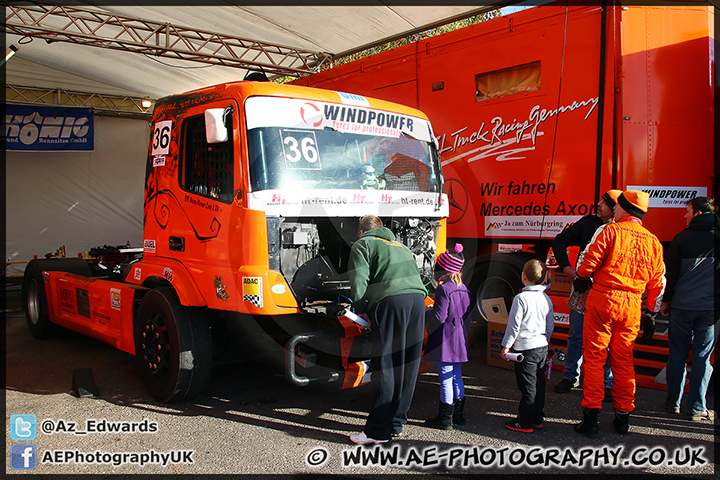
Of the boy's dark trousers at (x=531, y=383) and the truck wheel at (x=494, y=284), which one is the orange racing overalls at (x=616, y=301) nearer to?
the boy's dark trousers at (x=531, y=383)

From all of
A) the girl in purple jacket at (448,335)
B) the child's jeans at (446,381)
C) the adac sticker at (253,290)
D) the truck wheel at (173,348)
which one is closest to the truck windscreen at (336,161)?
the adac sticker at (253,290)

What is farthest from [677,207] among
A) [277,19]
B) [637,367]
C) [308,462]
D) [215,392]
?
[277,19]

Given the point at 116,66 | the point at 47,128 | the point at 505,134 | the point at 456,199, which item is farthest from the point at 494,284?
the point at 47,128

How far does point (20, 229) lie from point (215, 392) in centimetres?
1109

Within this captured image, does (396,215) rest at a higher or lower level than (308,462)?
higher

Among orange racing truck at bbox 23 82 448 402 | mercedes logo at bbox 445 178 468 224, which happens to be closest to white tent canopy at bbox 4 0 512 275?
mercedes logo at bbox 445 178 468 224

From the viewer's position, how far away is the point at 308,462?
3.82m

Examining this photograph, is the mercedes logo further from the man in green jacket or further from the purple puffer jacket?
the man in green jacket

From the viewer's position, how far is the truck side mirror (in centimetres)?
432

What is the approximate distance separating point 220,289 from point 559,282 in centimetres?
384

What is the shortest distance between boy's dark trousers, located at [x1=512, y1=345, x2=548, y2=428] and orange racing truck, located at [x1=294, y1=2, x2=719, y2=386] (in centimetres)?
182

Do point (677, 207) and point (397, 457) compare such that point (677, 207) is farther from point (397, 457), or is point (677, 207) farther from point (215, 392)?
point (215, 392)

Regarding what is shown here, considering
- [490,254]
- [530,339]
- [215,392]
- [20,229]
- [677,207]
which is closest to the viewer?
[530,339]

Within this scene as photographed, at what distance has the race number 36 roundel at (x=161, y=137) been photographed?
519 cm
